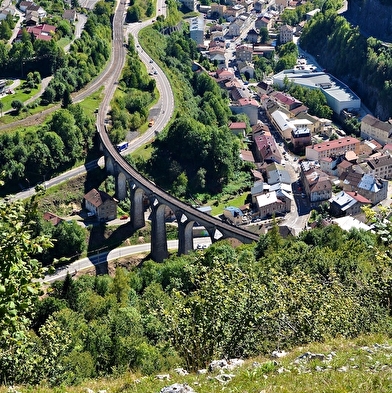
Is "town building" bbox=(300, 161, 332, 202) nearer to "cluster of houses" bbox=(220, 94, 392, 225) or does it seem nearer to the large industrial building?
"cluster of houses" bbox=(220, 94, 392, 225)

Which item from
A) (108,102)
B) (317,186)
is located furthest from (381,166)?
(108,102)

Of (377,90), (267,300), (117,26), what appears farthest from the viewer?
(117,26)

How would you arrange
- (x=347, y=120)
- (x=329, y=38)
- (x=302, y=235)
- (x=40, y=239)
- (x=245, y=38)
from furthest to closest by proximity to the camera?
(x=245, y=38), (x=329, y=38), (x=347, y=120), (x=302, y=235), (x=40, y=239)

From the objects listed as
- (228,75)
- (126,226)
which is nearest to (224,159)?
(126,226)

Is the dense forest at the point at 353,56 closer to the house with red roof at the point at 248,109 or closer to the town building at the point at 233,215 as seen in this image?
the house with red roof at the point at 248,109

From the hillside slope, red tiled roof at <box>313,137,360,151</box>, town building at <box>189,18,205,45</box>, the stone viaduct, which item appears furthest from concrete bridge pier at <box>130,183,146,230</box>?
the hillside slope

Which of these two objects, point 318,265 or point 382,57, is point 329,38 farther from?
point 318,265
